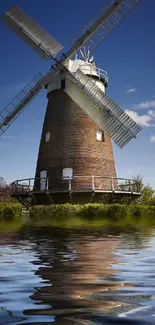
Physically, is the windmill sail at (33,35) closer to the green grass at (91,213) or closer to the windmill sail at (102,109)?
the windmill sail at (102,109)

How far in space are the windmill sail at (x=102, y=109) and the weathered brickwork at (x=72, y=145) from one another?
1.34 m

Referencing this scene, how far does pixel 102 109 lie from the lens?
23.0 metres

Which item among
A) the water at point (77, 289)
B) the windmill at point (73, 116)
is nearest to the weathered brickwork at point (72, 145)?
the windmill at point (73, 116)

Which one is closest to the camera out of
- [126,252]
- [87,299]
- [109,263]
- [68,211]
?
[87,299]

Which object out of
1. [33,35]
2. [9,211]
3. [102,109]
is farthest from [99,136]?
[33,35]

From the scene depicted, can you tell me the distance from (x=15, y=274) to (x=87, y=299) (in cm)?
165

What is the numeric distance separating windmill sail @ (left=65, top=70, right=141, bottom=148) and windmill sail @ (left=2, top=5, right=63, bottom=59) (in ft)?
7.49

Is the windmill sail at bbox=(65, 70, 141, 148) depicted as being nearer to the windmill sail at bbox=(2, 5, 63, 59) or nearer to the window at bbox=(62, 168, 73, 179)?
the windmill sail at bbox=(2, 5, 63, 59)

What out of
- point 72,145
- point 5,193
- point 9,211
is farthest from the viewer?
point 5,193

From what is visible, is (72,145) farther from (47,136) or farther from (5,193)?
(5,193)

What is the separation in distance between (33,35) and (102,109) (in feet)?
25.3

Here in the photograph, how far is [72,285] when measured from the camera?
11.3 feet

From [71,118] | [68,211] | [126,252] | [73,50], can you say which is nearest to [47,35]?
[73,50]

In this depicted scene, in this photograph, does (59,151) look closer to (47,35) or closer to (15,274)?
(47,35)
